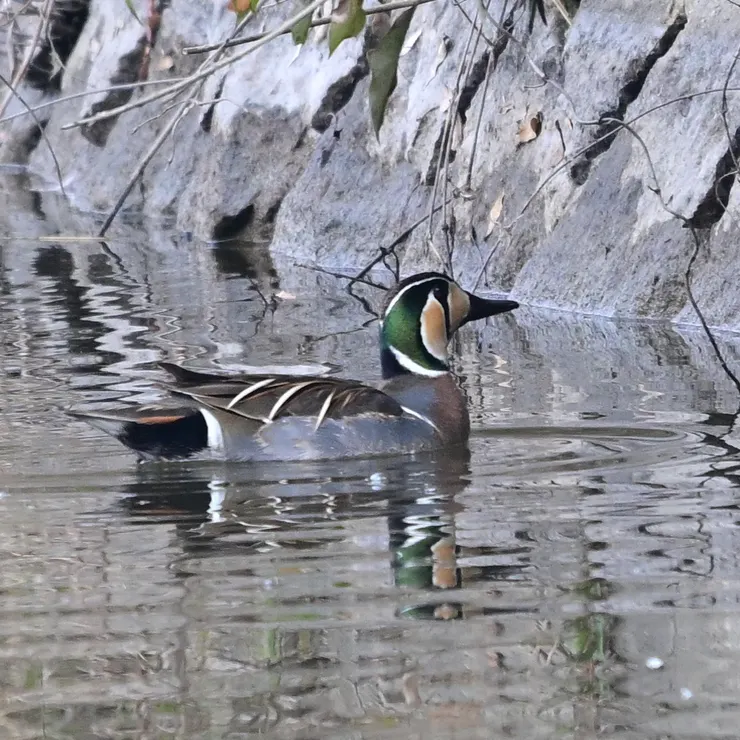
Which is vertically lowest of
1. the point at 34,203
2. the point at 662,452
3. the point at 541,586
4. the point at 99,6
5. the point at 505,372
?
the point at 541,586

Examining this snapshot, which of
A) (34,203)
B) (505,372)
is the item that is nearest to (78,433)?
(505,372)

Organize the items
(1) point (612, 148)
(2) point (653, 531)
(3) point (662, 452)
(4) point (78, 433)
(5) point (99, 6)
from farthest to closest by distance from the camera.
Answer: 1. (5) point (99, 6)
2. (1) point (612, 148)
3. (4) point (78, 433)
4. (3) point (662, 452)
5. (2) point (653, 531)

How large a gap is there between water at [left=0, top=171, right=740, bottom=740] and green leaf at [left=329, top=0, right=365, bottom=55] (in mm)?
1710

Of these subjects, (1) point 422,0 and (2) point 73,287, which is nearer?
(1) point 422,0

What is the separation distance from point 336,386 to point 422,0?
268cm

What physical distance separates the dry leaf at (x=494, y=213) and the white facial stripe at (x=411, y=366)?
4.22 meters

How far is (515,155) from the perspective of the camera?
1161 centimetres

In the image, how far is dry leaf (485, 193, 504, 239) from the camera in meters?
11.4

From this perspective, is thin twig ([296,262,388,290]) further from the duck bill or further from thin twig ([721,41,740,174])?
the duck bill

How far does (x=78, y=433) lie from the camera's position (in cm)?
707

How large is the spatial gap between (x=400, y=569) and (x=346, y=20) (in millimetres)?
2831

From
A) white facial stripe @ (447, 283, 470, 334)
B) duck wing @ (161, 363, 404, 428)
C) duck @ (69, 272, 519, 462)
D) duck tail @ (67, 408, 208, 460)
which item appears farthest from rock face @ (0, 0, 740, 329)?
duck tail @ (67, 408, 208, 460)

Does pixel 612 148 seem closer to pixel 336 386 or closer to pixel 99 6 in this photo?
pixel 336 386

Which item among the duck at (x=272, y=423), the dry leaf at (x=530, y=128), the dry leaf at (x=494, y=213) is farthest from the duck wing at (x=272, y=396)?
the dry leaf at (x=530, y=128)
